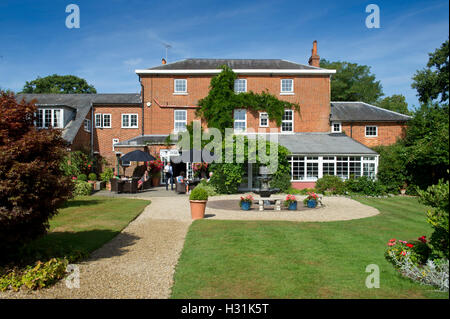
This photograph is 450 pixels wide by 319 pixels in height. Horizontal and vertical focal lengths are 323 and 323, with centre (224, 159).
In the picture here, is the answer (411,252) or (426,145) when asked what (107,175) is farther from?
(411,252)

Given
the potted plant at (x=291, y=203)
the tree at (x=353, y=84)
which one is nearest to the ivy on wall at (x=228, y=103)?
the potted plant at (x=291, y=203)

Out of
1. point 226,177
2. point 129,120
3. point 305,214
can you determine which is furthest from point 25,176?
point 129,120

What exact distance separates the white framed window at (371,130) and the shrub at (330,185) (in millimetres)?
8166

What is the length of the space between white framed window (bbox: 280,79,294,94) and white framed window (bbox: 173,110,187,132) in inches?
338

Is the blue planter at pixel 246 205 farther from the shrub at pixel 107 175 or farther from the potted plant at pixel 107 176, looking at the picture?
the shrub at pixel 107 175

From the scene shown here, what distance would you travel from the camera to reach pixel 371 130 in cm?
2775

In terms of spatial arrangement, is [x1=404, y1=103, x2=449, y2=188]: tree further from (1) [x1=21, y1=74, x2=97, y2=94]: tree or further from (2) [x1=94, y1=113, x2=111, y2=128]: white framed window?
(1) [x1=21, y1=74, x2=97, y2=94]: tree

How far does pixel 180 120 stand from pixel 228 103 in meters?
4.40

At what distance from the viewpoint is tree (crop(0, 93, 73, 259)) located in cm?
583

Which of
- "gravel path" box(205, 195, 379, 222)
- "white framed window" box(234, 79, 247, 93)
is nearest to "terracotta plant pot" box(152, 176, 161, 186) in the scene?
"white framed window" box(234, 79, 247, 93)

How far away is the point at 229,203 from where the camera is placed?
16.8m
